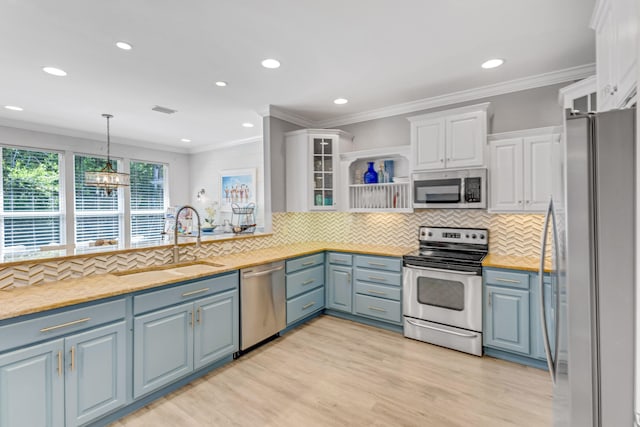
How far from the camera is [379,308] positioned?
3615 millimetres

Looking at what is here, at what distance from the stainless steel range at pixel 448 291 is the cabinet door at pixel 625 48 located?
6.31ft

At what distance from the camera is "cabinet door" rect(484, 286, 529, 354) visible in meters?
2.78

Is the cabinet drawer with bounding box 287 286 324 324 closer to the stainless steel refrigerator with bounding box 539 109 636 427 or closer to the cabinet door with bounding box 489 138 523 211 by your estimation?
the cabinet door with bounding box 489 138 523 211

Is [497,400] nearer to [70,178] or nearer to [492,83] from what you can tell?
[492,83]

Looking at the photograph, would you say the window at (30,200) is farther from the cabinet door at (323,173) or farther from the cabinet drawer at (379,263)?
the cabinet drawer at (379,263)

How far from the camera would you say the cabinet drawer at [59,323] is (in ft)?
5.46

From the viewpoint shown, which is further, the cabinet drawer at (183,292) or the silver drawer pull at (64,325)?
the cabinet drawer at (183,292)

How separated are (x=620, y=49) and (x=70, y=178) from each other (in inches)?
273

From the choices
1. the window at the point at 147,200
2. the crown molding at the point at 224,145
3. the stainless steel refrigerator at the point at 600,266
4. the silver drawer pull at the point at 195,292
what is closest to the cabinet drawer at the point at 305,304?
the silver drawer pull at the point at 195,292

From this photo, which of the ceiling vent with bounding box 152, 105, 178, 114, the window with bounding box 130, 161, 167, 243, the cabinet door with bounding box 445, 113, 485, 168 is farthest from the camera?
the window with bounding box 130, 161, 167, 243

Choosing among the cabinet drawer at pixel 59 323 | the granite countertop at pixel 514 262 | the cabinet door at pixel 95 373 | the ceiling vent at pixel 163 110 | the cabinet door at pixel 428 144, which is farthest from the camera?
the ceiling vent at pixel 163 110

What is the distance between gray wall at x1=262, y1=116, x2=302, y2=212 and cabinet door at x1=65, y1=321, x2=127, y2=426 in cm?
235

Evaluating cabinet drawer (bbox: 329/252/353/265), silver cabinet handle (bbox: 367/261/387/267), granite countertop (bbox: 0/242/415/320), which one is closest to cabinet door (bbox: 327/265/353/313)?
cabinet drawer (bbox: 329/252/353/265)

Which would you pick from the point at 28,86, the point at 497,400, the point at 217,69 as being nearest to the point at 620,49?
the point at 497,400
